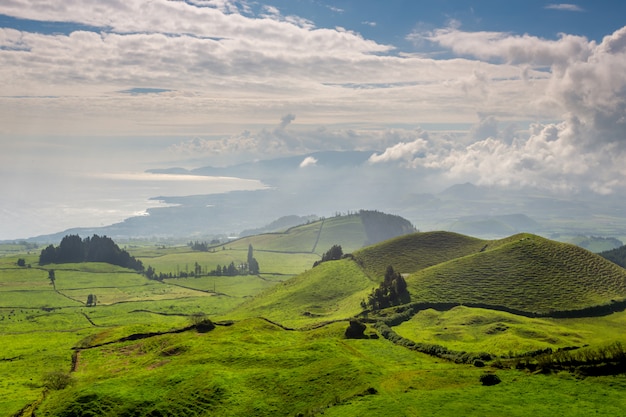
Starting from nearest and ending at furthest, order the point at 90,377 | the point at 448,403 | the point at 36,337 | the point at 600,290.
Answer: the point at 448,403 → the point at 90,377 → the point at 36,337 → the point at 600,290

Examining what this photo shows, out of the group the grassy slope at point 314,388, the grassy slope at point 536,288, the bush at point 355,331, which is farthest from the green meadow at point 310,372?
the grassy slope at point 536,288

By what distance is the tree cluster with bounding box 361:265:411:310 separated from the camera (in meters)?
188

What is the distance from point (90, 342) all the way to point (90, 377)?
34812 millimetres

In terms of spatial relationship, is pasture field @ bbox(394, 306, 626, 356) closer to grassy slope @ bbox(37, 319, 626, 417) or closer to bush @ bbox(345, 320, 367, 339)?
bush @ bbox(345, 320, 367, 339)

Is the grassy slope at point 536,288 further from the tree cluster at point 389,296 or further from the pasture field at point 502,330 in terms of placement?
the pasture field at point 502,330

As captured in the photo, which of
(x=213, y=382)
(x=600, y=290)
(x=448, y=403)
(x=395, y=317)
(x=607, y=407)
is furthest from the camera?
(x=600, y=290)

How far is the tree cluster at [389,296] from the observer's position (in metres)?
188

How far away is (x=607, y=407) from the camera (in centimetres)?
6631

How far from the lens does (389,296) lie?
192 meters

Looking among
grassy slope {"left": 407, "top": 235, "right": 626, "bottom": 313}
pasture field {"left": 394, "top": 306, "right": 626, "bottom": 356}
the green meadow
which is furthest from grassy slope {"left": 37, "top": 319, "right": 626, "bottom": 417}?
grassy slope {"left": 407, "top": 235, "right": 626, "bottom": 313}

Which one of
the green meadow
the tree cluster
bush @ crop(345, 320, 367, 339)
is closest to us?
the green meadow

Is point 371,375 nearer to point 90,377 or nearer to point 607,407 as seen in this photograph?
point 607,407

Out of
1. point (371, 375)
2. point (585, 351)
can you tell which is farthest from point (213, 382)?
point (585, 351)

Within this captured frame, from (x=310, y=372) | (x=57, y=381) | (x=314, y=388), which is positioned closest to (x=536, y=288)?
(x=310, y=372)
